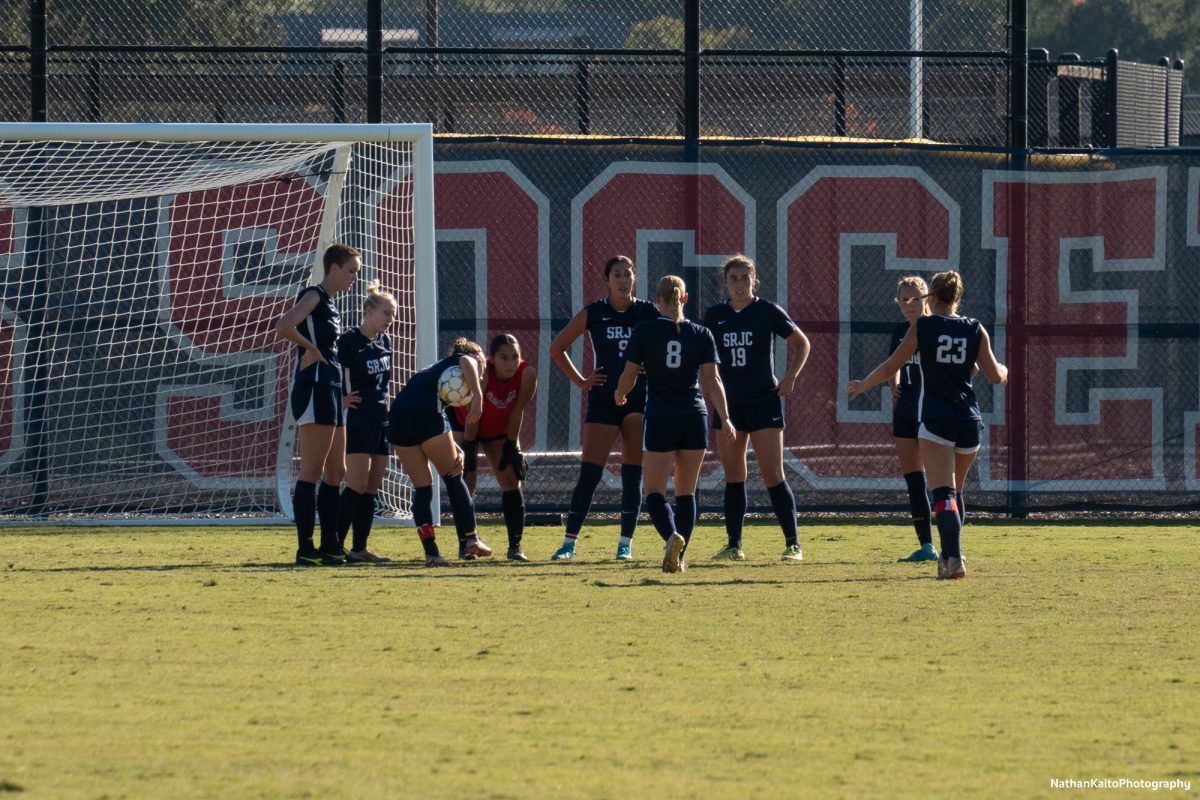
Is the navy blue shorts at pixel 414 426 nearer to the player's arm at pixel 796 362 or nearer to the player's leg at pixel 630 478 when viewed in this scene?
the player's leg at pixel 630 478

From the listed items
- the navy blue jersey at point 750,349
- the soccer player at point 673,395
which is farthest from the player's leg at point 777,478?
the soccer player at point 673,395

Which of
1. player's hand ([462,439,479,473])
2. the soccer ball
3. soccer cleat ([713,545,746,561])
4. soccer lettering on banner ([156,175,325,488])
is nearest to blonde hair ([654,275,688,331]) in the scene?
the soccer ball

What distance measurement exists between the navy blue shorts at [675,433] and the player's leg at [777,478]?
0.58 m

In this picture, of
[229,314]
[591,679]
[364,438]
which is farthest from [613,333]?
[591,679]

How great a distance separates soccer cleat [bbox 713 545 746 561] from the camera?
992cm

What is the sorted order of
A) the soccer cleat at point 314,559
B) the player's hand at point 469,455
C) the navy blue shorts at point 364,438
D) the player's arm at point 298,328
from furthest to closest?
the player's hand at point 469,455 → the soccer cleat at point 314,559 → the navy blue shorts at point 364,438 → the player's arm at point 298,328

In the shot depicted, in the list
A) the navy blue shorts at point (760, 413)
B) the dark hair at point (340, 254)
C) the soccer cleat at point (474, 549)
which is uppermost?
the dark hair at point (340, 254)

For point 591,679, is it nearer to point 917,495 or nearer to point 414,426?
point 414,426

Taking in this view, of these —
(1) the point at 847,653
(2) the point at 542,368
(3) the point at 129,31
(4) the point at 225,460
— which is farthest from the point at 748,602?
(3) the point at 129,31

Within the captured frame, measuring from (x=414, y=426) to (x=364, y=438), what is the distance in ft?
1.07

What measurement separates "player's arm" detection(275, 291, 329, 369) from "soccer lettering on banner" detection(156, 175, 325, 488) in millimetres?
3528

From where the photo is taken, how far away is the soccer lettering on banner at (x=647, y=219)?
12.7 metres

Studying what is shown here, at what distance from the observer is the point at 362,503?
9633 mm

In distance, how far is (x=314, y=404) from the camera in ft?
30.6
